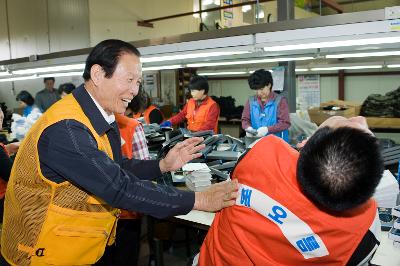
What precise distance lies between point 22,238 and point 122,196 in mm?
450

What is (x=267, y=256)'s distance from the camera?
3.01ft

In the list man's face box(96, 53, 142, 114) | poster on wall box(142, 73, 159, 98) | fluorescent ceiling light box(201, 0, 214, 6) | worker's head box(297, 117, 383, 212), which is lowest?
worker's head box(297, 117, 383, 212)

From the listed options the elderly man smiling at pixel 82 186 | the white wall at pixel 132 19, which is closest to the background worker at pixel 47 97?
the white wall at pixel 132 19

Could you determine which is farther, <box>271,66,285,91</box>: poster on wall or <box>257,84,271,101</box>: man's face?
<box>271,66,285,91</box>: poster on wall

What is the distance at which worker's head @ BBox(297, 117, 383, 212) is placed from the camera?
76 centimetres

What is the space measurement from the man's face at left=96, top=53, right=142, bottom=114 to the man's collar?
5cm

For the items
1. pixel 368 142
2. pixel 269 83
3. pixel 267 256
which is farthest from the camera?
pixel 269 83

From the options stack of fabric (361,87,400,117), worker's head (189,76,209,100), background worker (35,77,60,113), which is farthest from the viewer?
background worker (35,77,60,113)

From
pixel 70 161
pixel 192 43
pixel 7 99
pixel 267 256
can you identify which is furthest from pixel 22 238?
pixel 7 99

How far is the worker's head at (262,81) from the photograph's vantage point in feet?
11.5

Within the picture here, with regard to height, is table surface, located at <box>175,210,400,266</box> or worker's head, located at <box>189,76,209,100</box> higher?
worker's head, located at <box>189,76,209,100</box>

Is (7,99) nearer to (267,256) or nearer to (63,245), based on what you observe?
(63,245)

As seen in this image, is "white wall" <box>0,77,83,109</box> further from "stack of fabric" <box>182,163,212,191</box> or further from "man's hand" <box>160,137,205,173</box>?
"man's hand" <box>160,137,205,173</box>

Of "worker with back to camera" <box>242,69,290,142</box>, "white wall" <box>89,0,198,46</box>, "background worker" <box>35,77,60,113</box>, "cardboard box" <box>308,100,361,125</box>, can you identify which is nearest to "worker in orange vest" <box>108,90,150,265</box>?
"worker with back to camera" <box>242,69,290,142</box>
